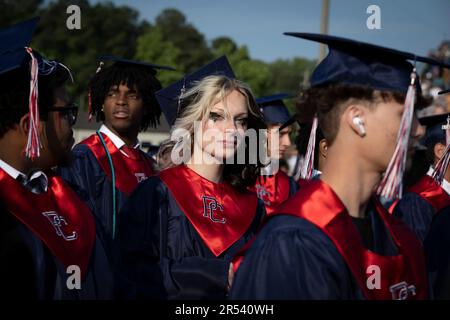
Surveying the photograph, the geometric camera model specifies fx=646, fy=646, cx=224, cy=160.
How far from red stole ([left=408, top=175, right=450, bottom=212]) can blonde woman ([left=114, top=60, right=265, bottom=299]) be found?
1.49m

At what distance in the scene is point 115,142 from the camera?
5402 millimetres

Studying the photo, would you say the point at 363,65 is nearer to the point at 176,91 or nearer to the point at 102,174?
the point at 176,91

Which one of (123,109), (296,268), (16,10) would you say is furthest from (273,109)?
(16,10)

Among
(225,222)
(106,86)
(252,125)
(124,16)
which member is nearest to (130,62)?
(106,86)

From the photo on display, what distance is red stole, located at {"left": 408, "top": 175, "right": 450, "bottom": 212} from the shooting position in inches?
181

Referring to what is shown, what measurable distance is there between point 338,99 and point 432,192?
2.58 metres

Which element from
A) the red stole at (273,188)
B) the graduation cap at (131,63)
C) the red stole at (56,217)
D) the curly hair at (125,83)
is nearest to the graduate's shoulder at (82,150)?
the curly hair at (125,83)

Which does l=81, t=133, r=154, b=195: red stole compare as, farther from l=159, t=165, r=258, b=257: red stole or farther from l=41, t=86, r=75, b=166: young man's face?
l=41, t=86, r=75, b=166: young man's face

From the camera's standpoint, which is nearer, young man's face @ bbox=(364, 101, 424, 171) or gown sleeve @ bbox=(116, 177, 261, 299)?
young man's face @ bbox=(364, 101, 424, 171)

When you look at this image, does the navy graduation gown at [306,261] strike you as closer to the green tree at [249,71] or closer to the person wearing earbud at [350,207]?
the person wearing earbud at [350,207]

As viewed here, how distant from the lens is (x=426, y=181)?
479 centimetres

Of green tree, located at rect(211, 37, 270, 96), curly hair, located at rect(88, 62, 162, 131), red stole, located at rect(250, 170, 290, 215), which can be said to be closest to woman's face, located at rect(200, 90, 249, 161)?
curly hair, located at rect(88, 62, 162, 131)

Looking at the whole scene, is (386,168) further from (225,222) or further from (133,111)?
(133,111)

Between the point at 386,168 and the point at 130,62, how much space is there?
375 centimetres
